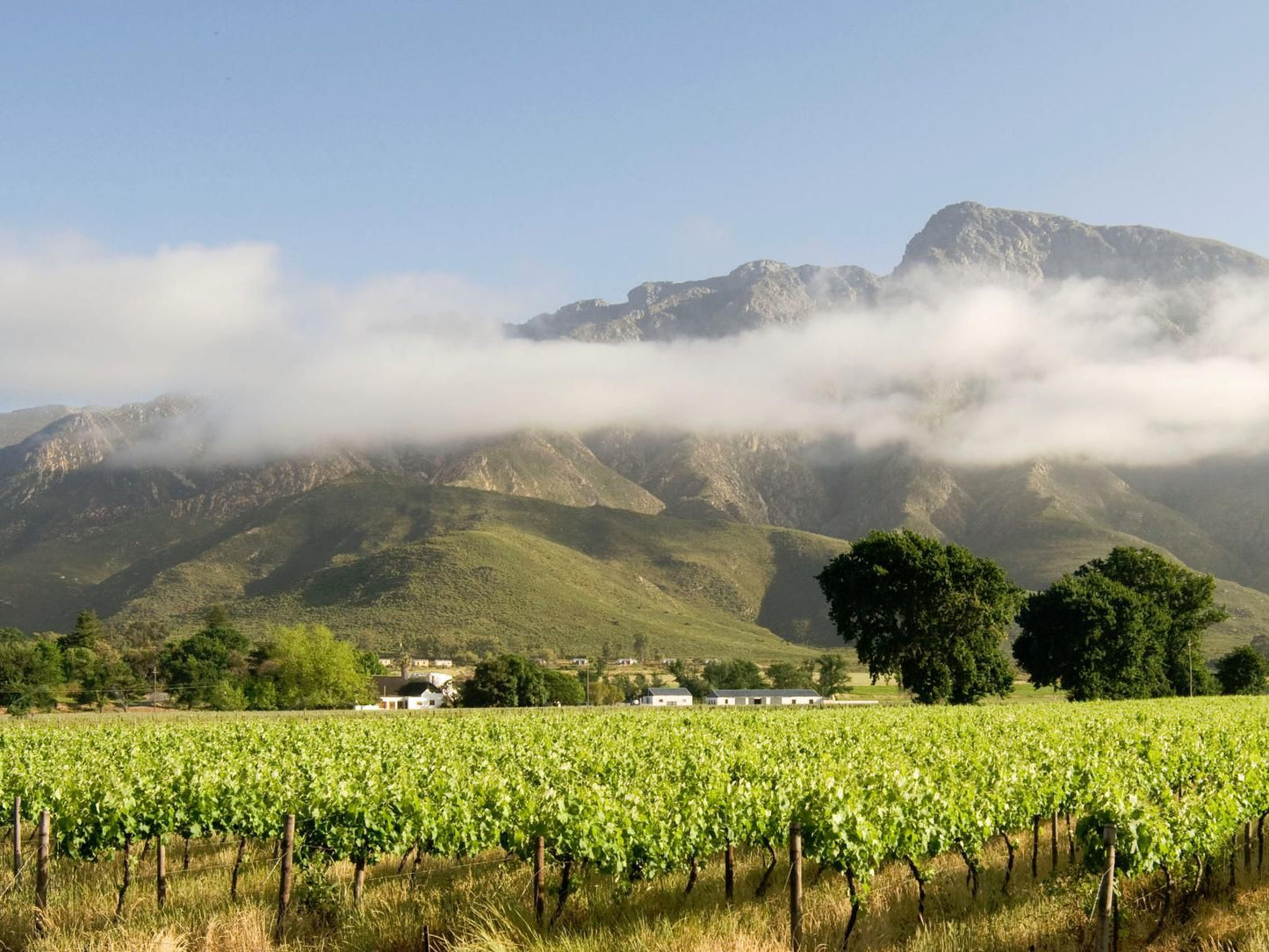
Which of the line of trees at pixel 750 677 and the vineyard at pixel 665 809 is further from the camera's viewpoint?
the line of trees at pixel 750 677

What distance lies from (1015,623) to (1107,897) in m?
72.8

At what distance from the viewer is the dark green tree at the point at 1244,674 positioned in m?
95.1

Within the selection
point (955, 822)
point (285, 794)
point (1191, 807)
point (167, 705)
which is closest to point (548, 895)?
point (285, 794)

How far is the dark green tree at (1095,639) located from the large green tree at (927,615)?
39.7ft

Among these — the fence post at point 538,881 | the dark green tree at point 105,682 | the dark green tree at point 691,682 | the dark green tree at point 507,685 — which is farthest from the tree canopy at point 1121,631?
the dark green tree at point 105,682

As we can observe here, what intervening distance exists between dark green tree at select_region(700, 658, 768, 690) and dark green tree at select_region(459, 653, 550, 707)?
49576 mm

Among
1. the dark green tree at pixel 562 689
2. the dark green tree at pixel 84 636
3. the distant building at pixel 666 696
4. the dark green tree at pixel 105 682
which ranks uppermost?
the dark green tree at pixel 84 636

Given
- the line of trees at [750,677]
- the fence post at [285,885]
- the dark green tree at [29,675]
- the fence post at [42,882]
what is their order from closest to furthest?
1. the fence post at [285,885]
2. the fence post at [42,882]
3. the dark green tree at [29,675]
4. the line of trees at [750,677]

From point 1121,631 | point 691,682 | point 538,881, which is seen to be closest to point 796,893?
point 538,881

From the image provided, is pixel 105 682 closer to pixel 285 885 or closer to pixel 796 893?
pixel 285 885

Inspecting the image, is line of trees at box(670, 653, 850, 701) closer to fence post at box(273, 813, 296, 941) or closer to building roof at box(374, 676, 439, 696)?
building roof at box(374, 676, 439, 696)

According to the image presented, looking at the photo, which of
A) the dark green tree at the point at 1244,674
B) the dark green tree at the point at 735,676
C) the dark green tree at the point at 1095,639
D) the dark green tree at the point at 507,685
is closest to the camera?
the dark green tree at the point at 1095,639

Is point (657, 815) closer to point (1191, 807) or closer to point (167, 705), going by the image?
point (1191, 807)

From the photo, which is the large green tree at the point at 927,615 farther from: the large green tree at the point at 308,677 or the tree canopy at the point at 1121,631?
the large green tree at the point at 308,677
